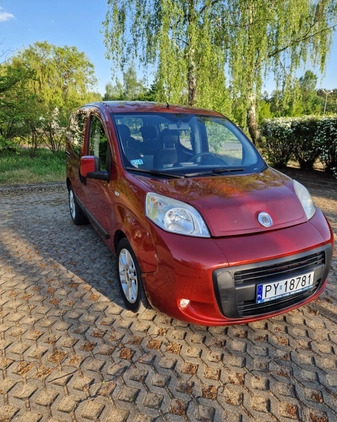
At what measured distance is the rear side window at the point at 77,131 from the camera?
14.2 ft

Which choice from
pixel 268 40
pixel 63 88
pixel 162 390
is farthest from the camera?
pixel 63 88

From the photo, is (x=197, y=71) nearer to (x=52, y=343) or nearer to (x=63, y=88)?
(x=52, y=343)

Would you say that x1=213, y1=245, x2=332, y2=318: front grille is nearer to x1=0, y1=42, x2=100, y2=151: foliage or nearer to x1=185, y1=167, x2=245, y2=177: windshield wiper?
x1=185, y1=167, x2=245, y2=177: windshield wiper

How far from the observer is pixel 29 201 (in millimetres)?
6875

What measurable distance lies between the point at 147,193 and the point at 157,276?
64cm

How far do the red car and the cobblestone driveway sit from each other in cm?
33

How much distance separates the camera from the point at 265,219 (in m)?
2.28

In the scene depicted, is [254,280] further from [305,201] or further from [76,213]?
[76,213]

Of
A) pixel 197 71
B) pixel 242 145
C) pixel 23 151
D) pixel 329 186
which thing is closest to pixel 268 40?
pixel 197 71

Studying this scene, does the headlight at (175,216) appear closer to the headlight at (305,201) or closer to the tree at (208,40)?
the headlight at (305,201)

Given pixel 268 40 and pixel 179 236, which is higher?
pixel 268 40

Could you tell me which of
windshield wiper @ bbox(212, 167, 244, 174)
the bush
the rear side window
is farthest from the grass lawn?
windshield wiper @ bbox(212, 167, 244, 174)

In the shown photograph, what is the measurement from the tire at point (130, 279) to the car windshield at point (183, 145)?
2.39 ft

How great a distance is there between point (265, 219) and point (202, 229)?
48cm
